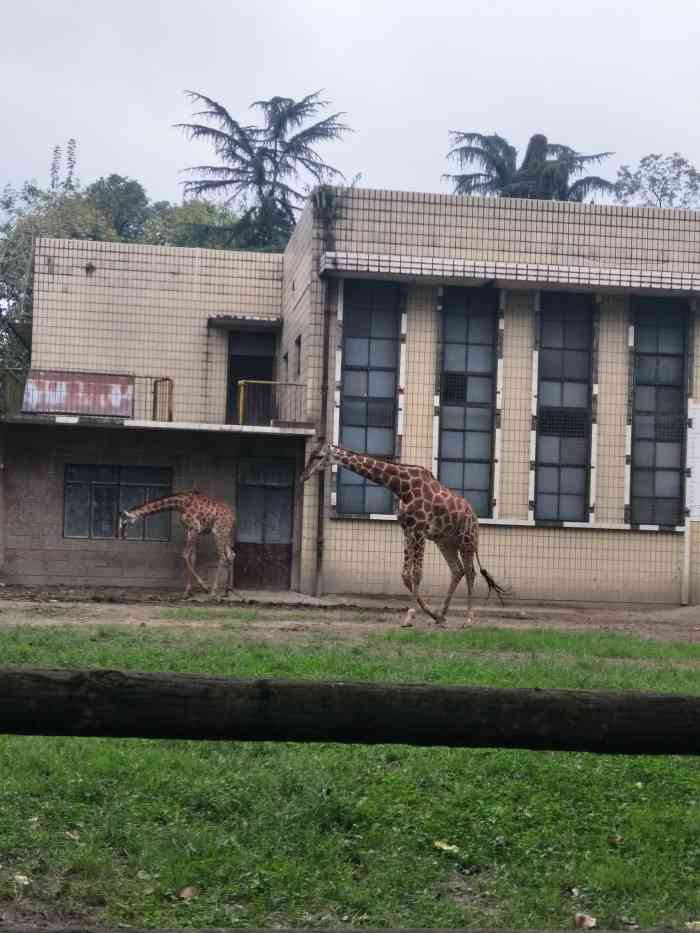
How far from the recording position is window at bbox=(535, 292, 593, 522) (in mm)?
25078

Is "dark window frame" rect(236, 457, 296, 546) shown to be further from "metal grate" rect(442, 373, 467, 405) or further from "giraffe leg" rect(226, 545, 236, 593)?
"metal grate" rect(442, 373, 467, 405)

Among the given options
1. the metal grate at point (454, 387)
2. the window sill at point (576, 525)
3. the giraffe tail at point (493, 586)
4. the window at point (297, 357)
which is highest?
the window at point (297, 357)

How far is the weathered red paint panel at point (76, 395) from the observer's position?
82.9 ft

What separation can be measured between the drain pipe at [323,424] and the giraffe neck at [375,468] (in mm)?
4194

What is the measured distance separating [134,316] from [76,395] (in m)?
3.00

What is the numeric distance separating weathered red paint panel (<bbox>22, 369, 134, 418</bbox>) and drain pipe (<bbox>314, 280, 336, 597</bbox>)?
3432 millimetres

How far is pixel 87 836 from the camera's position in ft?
24.6

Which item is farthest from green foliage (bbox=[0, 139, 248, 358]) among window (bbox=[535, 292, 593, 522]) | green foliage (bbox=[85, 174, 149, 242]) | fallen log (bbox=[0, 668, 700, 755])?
fallen log (bbox=[0, 668, 700, 755])

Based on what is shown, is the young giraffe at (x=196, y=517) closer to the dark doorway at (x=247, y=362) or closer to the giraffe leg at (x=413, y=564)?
the dark doorway at (x=247, y=362)

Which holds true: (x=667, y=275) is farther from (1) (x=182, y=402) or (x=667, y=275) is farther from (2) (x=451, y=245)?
(1) (x=182, y=402)

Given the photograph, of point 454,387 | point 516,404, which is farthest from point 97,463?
point 516,404

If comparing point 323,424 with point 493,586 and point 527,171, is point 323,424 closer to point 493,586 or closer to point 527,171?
point 493,586

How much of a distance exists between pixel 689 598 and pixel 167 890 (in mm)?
19487

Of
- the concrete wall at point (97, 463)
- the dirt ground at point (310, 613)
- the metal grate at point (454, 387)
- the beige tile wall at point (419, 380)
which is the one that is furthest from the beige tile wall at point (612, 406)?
the concrete wall at point (97, 463)
